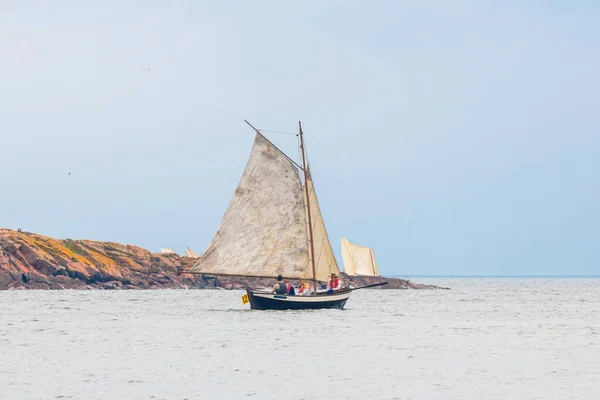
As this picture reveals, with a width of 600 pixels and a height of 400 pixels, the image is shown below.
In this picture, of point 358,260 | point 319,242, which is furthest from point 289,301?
point 358,260

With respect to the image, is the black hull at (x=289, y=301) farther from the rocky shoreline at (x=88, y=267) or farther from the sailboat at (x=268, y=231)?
the rocky shoreline at (x=88, y=267)

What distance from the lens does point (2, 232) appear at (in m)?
145

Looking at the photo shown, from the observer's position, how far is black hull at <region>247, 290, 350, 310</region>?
222 feet

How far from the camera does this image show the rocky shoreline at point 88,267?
13575cm

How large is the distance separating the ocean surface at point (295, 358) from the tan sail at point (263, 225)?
4.32 metres

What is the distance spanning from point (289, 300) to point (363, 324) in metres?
7.67

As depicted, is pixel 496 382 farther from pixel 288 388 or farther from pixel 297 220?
pixel 297 220

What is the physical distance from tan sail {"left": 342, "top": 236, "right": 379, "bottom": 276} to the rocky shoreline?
2.72 m

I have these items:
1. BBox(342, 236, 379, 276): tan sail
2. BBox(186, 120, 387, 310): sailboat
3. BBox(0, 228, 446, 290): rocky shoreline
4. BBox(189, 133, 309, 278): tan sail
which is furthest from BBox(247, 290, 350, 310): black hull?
BBox(342, 236, 379, 276): tan sail

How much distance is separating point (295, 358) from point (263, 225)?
2963 centimetres

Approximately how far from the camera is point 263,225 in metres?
68.5

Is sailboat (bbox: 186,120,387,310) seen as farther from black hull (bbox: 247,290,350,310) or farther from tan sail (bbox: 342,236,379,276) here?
tan sail (bbox: 342,236,379,276)

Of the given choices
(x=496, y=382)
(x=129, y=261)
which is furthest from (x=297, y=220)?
(x=129, y=261)

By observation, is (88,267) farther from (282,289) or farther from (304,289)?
(282,289)
